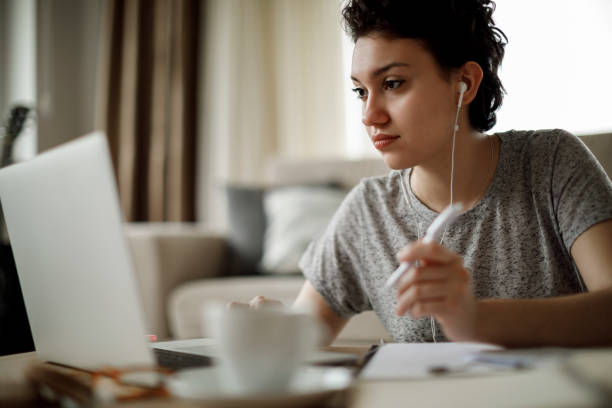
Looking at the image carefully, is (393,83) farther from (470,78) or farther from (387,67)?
(470,78)

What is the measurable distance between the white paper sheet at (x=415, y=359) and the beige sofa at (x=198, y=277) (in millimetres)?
1008

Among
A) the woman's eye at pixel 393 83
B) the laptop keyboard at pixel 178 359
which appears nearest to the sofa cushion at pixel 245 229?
the woman's eye at pixel 393 83

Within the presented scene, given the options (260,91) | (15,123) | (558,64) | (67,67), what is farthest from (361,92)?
(67,67)

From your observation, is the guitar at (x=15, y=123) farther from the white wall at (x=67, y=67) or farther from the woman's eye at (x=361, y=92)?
the white wall at (x=67, y=67)

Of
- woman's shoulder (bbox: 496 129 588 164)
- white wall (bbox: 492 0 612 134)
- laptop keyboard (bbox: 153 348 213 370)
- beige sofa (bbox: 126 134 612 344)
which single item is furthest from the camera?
white wall (bbox: 492 0 612 134)

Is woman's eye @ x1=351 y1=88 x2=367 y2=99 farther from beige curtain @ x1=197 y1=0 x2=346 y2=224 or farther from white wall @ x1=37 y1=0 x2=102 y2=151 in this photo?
white wall @ x1=37 y1=0 x2=102 y2=151

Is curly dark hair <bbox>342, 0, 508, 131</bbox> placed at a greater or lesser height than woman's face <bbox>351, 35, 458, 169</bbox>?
greater

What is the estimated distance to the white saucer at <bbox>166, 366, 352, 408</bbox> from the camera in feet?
1.28

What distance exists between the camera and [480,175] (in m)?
1.02

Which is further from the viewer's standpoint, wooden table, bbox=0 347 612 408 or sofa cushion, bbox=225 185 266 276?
sofa cushion, bbox=225 185 266 276

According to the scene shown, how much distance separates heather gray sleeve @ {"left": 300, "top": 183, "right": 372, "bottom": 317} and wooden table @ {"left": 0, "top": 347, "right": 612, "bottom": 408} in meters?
0.55

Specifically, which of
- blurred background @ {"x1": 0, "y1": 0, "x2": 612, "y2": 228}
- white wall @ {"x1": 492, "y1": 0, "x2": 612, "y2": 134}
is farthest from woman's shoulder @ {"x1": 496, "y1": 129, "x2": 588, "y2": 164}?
blurred background @ {"x1": 0, "y1": 0, "x2": 612, "y2": 228}

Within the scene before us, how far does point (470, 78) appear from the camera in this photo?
1.03 meters

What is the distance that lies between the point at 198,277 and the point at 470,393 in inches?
76.7
